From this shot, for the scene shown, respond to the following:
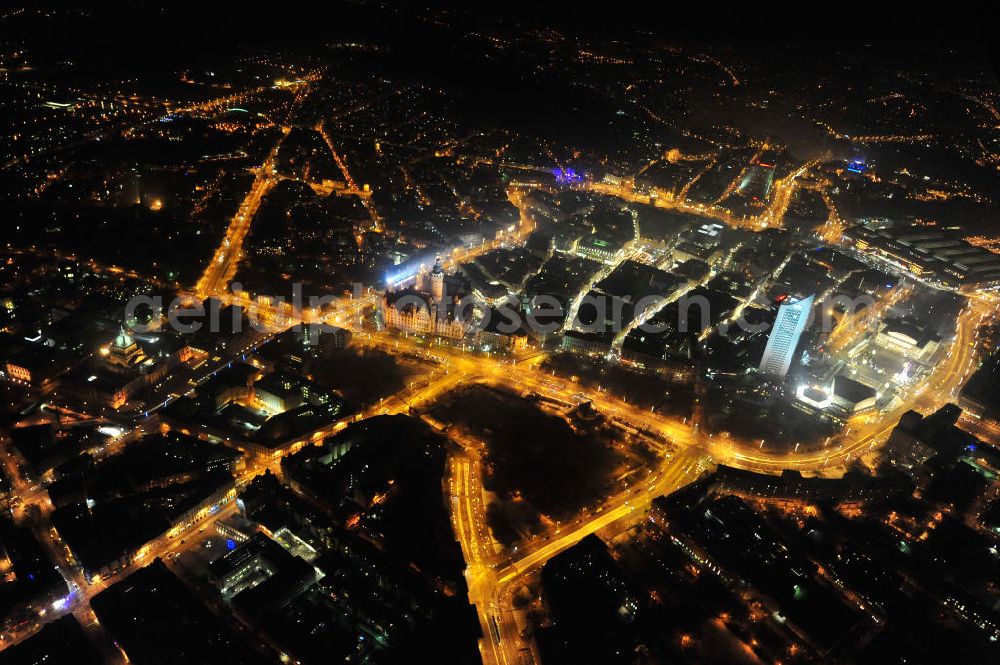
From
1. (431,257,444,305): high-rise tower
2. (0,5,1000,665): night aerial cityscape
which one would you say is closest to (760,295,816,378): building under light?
(0,5,1000,665): night aerial cityscape

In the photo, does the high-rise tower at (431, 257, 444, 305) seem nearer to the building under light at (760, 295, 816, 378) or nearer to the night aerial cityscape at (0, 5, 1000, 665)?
the night aerial cityscape at (0, 5, 1000, 665)

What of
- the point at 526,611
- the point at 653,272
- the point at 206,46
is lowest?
the point at 526,611

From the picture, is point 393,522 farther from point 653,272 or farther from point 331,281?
point 653,272

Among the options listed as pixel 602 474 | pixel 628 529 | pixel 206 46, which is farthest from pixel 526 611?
pixel 206 46

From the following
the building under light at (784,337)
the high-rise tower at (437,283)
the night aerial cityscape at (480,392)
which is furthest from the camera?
the high-rise tower at (437,283)

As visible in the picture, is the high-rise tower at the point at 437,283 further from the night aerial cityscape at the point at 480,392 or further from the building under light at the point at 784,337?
the building under light at the point at 784,337

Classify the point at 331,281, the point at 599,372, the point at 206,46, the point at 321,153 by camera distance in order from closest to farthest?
the point at 599,372
the point at 331,281
the point at 321,153
the point at 206,46

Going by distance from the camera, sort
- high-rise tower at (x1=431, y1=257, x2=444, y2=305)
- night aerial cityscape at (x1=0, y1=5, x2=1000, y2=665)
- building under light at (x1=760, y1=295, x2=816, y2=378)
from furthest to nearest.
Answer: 1. high-rise tower at (x1=431, y1=257, x2=444, y2=305)
2. building under light at (x1=760, y1=295, x2=816, y2=378)
3. night aerial cityscape at (x1=0, y1=5, x2=1000, y2=665)

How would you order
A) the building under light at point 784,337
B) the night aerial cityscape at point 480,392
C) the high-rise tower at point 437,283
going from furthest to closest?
the high-rise tower at point 437,283
the building under light at point 784,337
the night aerial cityscape at point 480,392

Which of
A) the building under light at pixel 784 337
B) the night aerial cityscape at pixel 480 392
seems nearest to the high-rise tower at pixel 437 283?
the night aerial cityscape at pixel 480 392
